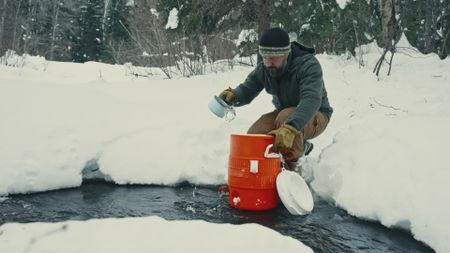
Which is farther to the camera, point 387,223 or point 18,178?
point 18,178

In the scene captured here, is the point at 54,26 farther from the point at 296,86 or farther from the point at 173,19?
the point at 296,86

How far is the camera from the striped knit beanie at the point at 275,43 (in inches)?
121

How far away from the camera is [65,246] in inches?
75.3

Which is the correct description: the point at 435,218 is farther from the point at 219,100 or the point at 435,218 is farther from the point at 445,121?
the point at 219,100

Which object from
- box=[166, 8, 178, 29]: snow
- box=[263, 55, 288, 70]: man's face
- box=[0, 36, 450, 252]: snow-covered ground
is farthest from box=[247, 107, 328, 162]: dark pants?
box=[166, 8, 178, 29]: snow

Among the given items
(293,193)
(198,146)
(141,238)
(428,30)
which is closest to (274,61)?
(293,193)

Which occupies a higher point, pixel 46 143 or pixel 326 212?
pixel 46 143

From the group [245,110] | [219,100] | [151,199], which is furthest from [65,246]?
[245,110]

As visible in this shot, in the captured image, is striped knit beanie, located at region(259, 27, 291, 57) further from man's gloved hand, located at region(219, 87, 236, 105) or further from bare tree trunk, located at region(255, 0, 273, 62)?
bare tree trunk, located at region(255, 0, 273, 62)

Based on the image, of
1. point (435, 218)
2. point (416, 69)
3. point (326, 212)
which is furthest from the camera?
point (416, 69)

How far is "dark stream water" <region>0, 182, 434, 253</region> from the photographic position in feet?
8.27

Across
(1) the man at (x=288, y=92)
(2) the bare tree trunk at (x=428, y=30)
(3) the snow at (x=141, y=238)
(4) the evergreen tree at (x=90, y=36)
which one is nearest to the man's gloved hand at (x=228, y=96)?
(1) the man at (x=288, y=92)

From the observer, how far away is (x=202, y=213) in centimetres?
291

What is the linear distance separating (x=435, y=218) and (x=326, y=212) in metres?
0.79
